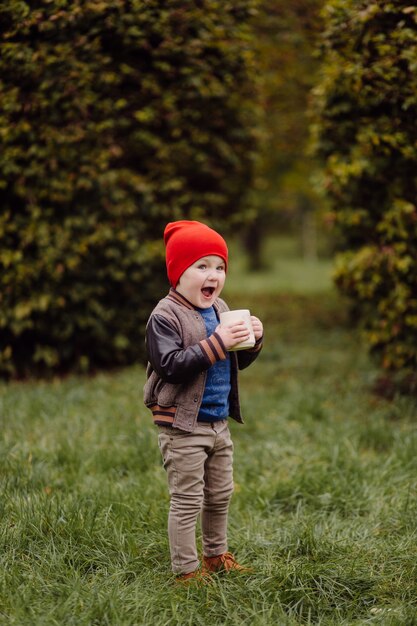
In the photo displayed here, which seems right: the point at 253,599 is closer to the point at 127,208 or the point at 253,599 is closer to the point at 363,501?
the point at 363,501

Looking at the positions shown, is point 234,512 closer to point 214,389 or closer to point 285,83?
point 214,389

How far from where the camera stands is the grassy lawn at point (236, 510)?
8.38 feet

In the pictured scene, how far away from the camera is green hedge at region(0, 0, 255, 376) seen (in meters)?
4.99

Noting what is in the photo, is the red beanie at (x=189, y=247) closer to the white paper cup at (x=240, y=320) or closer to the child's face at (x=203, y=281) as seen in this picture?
the child's face at (x=203, y=281)

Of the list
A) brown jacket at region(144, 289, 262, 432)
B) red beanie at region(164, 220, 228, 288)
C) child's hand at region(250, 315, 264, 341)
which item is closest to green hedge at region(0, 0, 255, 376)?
red beanie at region(164, 220, 228, 288)

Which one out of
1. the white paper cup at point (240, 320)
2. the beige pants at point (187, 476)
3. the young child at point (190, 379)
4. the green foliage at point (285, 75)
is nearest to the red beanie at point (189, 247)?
the young child at point (190, 379)

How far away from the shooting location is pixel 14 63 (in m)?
4.78

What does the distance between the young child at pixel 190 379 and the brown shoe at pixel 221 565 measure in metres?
0.10

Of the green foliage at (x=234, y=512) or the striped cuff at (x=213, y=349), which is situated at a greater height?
the striped cuff at (x=213, y=349)

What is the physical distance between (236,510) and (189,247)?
1.67m

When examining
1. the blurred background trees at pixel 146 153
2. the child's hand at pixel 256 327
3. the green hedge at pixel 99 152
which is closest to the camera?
the child's hand at pixel 256 327

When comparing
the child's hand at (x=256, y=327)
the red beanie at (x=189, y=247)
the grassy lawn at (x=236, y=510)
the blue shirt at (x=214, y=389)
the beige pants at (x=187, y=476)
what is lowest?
the grassy lawn at (x=236, y=510)

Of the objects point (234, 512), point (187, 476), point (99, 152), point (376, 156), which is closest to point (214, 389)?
point (187, 476)

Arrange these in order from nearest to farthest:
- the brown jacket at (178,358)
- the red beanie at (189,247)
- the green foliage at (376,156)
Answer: the brown jacket at (178,358), the red beanie at (189,247), the green foliage at (376,156)
